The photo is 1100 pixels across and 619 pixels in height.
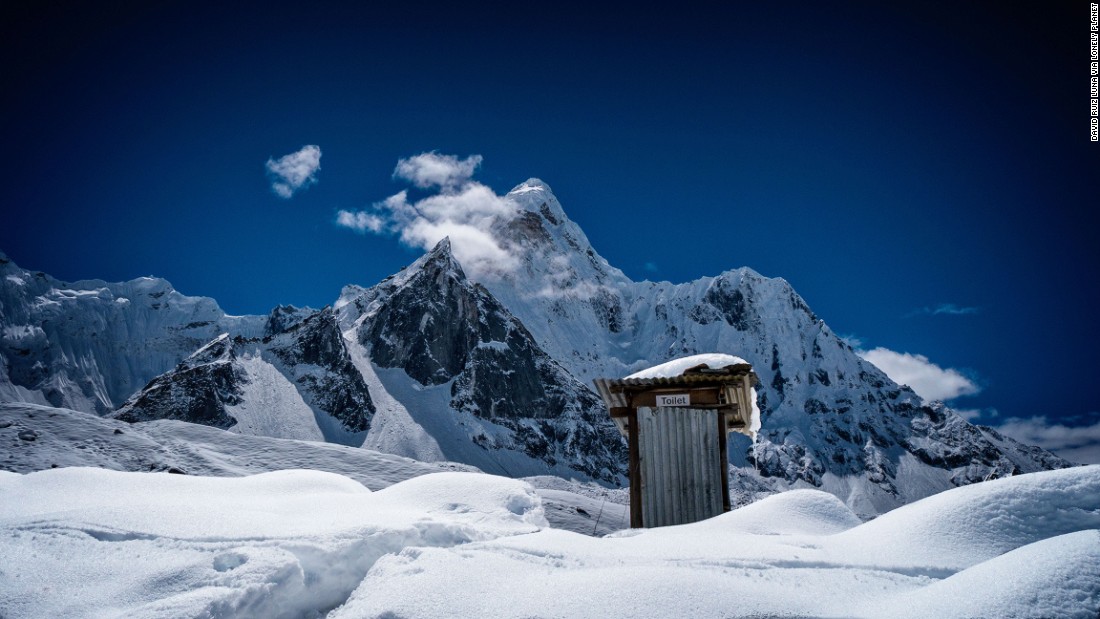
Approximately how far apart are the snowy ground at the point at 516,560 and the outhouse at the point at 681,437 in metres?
2.93

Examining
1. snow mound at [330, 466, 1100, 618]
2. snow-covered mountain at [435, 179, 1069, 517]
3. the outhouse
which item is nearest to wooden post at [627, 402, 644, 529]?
the outhouse

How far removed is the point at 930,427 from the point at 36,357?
211 meters

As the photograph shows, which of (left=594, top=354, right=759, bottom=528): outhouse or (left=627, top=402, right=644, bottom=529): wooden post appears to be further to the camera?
(left=627, top=402, right=644, bottom=529): wooden post

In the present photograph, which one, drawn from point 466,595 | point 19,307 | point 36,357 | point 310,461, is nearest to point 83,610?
point 466,595

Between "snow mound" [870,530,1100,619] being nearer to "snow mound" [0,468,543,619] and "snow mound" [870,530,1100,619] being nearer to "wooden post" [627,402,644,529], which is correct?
"snow mound" [0,468,543,619]

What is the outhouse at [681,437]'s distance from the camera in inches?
390

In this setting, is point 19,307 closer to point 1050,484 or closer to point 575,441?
point 575,441

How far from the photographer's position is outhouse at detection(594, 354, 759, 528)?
991 centimetres

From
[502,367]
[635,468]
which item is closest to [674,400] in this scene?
[635,468]

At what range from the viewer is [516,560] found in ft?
16.4

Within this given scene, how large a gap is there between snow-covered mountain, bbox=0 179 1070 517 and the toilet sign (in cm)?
9096

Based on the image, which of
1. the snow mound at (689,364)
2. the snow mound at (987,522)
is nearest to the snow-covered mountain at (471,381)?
the snow mound at (689,364)

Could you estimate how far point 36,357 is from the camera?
145250mm

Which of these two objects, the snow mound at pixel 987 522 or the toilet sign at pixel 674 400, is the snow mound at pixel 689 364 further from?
the snow mound at pixel 987 522
